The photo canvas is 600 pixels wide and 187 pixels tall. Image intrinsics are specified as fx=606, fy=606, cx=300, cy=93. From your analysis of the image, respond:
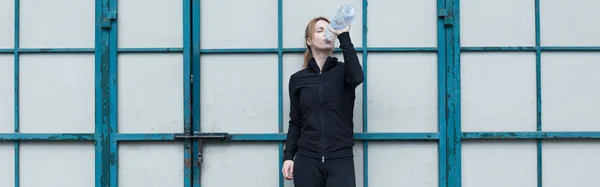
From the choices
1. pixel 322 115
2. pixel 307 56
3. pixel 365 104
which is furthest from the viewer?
pixel 365 104

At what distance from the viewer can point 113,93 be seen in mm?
3426

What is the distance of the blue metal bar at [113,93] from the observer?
3.42 m

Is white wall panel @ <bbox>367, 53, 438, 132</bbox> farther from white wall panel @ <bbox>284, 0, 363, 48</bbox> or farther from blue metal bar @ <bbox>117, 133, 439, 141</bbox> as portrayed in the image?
white wall panel @ <bbox>284, 0, 363, 48</bbox>

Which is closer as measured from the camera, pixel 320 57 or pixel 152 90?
pixel 320 57

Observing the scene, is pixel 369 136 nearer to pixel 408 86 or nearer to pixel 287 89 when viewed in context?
pixel 408 86

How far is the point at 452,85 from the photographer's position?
134 inches
